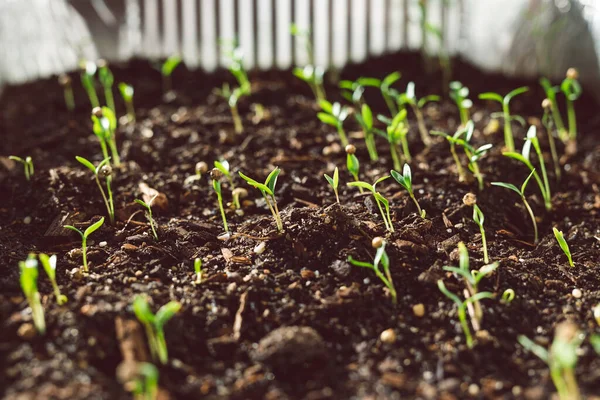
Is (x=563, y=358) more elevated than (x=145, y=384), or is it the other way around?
(x=563, y=358)

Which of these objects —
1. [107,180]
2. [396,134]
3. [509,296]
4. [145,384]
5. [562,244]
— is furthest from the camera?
[396,134]

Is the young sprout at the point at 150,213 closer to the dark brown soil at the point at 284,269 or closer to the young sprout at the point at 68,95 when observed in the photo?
the dark brown soil at the point at 284,269

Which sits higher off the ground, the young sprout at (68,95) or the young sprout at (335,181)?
the young sprout at (335,181)

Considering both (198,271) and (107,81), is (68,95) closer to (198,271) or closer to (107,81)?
(107,81)

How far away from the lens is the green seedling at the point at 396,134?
2.06m

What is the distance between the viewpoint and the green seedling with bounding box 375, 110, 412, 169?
6.77 feet

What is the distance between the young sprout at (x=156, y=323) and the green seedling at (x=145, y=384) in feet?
0.15

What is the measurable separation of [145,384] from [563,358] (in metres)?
0.80

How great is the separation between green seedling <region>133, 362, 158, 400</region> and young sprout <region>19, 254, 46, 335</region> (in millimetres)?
265

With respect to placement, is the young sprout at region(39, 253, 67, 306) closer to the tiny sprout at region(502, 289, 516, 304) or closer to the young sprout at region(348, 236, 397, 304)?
the young sprout at region(348, 236, 397, 304)

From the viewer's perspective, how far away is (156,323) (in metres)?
1.35

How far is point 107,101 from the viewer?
2.78m

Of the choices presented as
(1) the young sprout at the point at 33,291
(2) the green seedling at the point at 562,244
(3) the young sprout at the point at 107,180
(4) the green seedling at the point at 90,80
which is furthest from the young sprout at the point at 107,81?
(2) the green seedling at the point at 562,244

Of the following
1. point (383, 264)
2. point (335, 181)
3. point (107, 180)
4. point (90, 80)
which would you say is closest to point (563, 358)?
point (383, 264)
